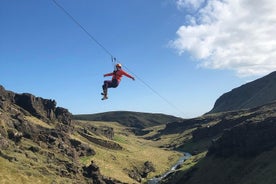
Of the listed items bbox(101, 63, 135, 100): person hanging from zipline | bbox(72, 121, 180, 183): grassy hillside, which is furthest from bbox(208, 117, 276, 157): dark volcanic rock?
bbox(101, 63, 135, 100): person hanging from zipline

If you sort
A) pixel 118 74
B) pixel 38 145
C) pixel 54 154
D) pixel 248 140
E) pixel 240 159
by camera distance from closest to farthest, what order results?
pixel 118 74 < pixel 240 159 < pixel 54 154 < pixel 248 140 < pixel 38 145

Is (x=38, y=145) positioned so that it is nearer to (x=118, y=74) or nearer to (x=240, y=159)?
(x=240, y=159)

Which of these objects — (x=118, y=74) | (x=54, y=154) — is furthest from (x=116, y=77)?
Result: (x=54, y=154)

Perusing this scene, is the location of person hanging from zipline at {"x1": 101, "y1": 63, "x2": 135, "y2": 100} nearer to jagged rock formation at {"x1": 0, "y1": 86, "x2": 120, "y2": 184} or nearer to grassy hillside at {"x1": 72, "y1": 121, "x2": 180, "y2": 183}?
jagged rock formation at {"x1": 0, "y1": 86, "x2": 120, "y2": 184}

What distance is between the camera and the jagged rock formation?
3499 inches

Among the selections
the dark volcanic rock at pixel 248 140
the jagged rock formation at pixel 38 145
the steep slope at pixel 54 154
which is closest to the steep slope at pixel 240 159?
the dark volcanic rock at pixel 248 140

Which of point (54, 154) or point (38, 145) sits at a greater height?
point (38, 145)

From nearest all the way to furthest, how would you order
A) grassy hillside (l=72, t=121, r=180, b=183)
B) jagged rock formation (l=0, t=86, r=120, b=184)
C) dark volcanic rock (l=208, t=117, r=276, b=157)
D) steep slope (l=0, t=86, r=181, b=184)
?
1. steep slope (l=0, t=86, r=181, b=184)
2. jagged rock formation (l=0, t=86, r=120, b=184)
3. dark volcanic rock (l=208, t=117, r=276, b=157)
4. grassy hillside (l=72, t=121, r=180, b=183)

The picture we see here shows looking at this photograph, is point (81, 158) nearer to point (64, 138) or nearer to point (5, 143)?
point (64, 138)

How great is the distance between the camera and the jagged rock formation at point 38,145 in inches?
3499

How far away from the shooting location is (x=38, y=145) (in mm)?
105375

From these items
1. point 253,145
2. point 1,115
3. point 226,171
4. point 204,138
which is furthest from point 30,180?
point 204,138

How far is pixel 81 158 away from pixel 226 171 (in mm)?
49447

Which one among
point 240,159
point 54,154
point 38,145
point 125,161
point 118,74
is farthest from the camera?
point 125,161
